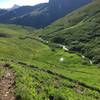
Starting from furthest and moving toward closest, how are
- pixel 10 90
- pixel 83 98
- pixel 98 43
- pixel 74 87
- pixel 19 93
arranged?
pixel 98 43 < pixel 74 87 < pixel 83 98 < pixel 10 90 < pixel 19 93

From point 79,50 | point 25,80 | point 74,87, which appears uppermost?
point 25,80

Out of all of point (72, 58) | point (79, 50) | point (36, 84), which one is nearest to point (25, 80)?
point (36, 84)

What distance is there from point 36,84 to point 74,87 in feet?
28.7

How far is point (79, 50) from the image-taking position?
191375 millimetres

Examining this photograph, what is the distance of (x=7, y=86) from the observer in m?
36.8

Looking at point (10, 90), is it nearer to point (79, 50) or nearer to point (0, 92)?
point (0, 92)

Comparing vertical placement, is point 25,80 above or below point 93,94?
above

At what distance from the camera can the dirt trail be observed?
3290cm

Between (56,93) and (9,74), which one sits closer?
(56,93)

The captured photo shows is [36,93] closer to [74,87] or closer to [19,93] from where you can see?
[19,93]

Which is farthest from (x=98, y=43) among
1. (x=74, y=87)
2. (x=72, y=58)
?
(x=74, y=87)

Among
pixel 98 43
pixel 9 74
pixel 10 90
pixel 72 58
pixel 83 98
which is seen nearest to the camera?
pixel 10 90

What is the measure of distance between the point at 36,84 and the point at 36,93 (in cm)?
500

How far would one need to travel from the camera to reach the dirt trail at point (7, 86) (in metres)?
32.9
